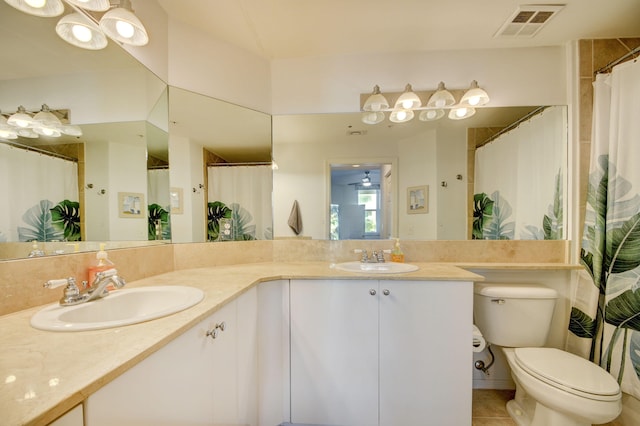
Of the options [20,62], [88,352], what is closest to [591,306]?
[88,352]

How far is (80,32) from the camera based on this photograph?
99 centimetres

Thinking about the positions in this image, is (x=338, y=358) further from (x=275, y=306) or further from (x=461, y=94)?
(x=461, y=94)

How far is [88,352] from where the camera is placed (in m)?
0.54

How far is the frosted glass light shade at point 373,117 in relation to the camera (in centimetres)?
168

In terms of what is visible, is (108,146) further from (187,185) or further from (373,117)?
(373,117)

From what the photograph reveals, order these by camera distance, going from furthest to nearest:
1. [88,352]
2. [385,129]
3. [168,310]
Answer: [385,129] < [168,310] < [88,352]

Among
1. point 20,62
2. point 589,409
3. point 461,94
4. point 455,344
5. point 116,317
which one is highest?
point 461,94

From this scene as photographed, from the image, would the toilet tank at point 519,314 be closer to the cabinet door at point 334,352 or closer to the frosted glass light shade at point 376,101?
the cabinet door at point 334,352

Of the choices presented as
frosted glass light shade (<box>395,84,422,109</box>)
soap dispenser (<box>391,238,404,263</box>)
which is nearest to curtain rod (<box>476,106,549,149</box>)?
frosted glass light shade (<box>395,84,422,109</box>)

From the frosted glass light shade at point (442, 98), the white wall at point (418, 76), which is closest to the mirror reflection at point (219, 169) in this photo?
the white wall at point (418, 76)

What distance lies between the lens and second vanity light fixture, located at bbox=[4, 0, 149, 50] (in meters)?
0.89

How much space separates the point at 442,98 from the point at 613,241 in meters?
1.25

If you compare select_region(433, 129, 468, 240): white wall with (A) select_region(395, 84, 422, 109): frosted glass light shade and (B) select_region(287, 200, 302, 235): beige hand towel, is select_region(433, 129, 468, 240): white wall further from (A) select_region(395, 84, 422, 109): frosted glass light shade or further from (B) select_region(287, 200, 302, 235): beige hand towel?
(B) select_region(287, 200, 302, 235): beige hand towel

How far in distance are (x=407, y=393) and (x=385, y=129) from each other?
63.3 inches
